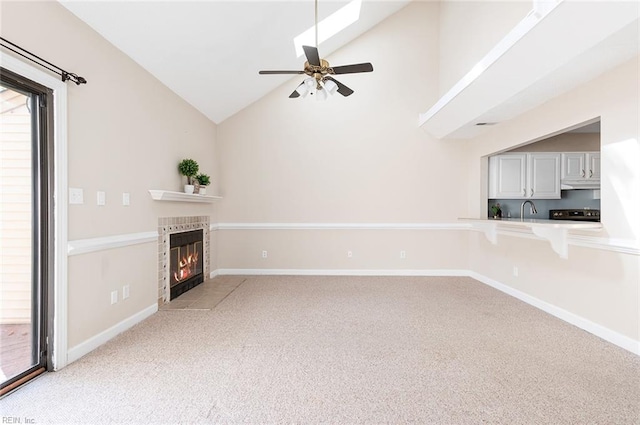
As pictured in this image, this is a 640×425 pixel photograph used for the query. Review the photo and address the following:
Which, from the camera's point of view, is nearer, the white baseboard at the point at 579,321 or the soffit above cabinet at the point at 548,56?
the soffit above cabinet at the point at 548,56

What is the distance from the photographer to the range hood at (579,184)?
5.19m

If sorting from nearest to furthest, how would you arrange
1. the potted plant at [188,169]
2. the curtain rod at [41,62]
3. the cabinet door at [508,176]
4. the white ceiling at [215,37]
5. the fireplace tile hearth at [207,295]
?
the curtain rod at [41,62] → the white ceiling at [215,37] → the fireplace tile hearth at [207,295] → the potted plant at [188,169] → the cabinet door at [508,176]

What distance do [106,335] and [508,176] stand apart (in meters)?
5.85

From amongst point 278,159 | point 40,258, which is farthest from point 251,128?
point 40,258

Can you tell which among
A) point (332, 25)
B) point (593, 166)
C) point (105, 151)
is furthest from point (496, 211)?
point (105, 151)

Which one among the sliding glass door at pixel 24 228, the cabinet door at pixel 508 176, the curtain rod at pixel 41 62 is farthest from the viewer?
the cabinet door at pixel 508 176

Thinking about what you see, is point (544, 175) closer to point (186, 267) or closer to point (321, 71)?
point (321, 71)

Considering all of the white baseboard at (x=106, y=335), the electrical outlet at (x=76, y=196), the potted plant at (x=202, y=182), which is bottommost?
the white baseboard at (x=106, y=335)

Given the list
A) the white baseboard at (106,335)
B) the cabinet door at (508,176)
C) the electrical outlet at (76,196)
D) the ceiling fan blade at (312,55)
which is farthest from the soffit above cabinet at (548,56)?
the white baseboard at (106,335)

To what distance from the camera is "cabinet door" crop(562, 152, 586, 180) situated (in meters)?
5.22

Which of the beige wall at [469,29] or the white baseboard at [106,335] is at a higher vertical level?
the beige wall at [469,29]

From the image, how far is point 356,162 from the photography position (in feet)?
17.5

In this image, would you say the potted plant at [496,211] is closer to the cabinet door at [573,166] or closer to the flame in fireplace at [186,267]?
the cabinet door at [573,166]

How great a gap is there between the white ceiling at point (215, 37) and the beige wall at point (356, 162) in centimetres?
43
